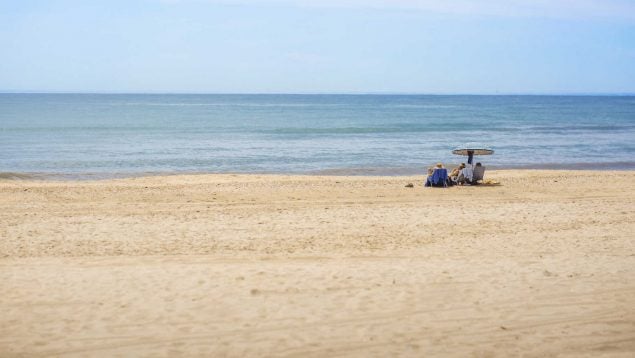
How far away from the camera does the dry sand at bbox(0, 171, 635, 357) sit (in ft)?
22.5

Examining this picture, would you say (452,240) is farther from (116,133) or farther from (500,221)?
(116,133)

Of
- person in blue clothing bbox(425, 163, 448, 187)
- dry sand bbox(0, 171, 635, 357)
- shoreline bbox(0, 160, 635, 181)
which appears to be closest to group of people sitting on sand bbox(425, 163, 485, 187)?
person in blue clothing bbox(425, 163, 448, 187)

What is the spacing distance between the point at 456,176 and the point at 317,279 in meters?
11.7

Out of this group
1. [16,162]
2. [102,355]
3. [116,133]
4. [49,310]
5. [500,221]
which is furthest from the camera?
[116,133]

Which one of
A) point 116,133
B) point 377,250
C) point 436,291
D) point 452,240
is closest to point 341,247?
point 377,250

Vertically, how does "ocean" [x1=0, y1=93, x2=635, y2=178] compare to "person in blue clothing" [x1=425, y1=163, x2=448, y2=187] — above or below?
below

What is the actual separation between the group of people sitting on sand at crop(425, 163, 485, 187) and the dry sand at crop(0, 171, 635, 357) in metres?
3.13

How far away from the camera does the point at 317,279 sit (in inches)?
349

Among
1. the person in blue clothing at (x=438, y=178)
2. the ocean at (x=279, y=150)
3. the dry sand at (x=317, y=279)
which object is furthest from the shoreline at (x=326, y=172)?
the dry sand at (x=317, y=279)

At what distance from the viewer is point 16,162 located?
29.3 meters

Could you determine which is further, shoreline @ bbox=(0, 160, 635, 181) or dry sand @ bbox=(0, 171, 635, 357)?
shoreline @ bbox=(0, 160, 635, 181)

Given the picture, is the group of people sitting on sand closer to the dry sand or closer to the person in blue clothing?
the person in blue clothing

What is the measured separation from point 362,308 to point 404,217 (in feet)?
21.0

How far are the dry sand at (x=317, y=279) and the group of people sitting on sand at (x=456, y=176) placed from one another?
3.13 m
